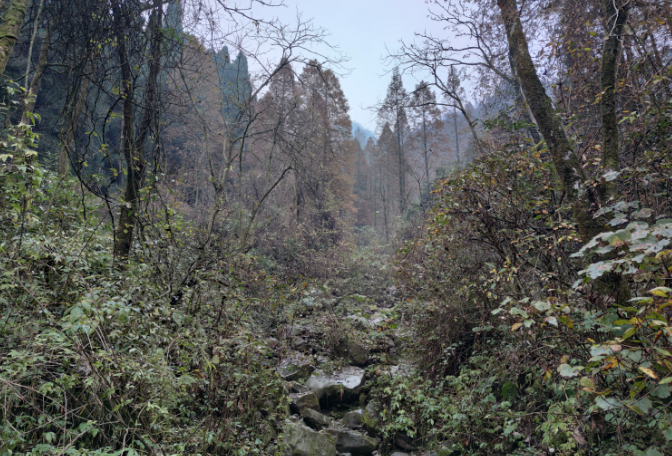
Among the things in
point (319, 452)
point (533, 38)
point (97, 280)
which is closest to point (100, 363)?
point (97, 280)

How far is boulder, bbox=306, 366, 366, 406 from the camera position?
210 inches

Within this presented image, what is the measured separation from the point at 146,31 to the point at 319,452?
6.10 meters

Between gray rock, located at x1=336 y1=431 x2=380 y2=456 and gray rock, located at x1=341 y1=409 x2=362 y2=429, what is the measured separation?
313mm

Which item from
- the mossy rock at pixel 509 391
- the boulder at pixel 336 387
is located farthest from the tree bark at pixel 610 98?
the boulder at pixel 336 387

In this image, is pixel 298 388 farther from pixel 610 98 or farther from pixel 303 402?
pixel 610 98

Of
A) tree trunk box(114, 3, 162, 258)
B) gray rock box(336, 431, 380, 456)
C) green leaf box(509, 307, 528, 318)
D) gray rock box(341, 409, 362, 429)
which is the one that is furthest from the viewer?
gray rock box(341, 409, 362, 429)

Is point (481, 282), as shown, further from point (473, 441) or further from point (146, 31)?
point (146, 31)

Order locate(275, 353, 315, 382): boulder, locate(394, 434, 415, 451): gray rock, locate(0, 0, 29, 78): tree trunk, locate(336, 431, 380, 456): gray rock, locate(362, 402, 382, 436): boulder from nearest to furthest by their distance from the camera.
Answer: locate(0, 0, 29, 78): tree trunk → locate(394, 434, 415, 451): gray rock → locate(336, 431, 380, 456): gray rock → locate(362, 402, 382, 436): boulder → locate(275, 353, 315, 382): boulder

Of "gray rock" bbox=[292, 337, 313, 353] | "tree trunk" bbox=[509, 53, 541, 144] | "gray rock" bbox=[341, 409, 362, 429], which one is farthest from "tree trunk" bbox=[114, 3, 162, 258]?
"tree trunk" bbox=[509, 53, 541, 144]

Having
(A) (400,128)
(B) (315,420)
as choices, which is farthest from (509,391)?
(A) (400,128)

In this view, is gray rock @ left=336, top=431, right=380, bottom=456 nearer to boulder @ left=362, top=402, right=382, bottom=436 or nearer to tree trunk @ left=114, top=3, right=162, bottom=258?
boulder @ left=362, top=402, right=382, bottom=436

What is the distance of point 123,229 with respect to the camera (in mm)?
4227

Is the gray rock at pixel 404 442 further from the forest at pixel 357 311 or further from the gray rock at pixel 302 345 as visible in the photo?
the gray rock at pixel 302 345

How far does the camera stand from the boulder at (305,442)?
3.95 m
